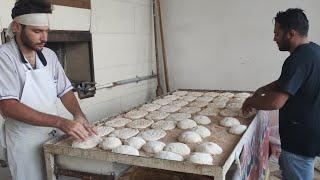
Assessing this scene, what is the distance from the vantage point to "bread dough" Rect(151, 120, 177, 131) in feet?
6.77

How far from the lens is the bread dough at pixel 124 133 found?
1.87 meters

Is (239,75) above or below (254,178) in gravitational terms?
above

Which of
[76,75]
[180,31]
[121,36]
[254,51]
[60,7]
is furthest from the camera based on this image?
[180,31]

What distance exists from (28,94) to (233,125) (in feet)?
4.19

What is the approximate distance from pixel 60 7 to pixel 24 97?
1.17m

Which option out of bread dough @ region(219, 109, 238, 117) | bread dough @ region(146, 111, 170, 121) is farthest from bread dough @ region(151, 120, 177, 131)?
bread dough @ region(219, 109, 238, 117)

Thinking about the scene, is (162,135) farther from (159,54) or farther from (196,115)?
(159,54)

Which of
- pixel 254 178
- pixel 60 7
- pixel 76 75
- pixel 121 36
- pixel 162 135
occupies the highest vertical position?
pixel 60 7

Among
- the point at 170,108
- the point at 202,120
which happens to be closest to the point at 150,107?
the point at 170,108

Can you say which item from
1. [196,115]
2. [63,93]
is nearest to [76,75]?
[63,93]

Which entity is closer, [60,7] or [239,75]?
[60,7]

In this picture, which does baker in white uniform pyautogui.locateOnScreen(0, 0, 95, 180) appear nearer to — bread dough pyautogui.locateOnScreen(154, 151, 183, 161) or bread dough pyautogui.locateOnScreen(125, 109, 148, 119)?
bread dough pyautogui.locateOnScreen(154, 151, 183, 161)

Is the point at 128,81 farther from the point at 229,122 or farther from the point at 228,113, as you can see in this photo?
the point at 229,122

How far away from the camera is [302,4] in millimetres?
3525
